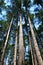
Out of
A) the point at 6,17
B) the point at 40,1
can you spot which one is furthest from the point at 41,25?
the point at 6,17

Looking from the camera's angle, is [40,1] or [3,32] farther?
[3,32]

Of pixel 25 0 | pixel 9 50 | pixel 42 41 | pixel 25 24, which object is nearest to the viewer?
pixel 25 0

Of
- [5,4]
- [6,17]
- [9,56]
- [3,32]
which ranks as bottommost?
[9,56]

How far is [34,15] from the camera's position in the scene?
14.9m

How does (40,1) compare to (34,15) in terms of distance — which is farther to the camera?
(34,15)

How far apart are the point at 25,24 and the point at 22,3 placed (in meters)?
2.07

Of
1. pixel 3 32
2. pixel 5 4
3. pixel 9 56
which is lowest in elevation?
pixel 9 56

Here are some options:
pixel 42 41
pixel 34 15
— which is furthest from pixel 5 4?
pixel 42 41

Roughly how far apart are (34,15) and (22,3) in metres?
2.08

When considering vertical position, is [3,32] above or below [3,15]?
below

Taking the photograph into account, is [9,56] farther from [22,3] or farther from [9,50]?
[22,3]

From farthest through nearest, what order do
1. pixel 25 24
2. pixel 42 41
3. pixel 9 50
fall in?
pixel 9 50 < pixel 42 41 < pixel 25 24

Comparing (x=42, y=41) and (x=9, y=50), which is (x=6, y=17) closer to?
(x=42, y=41)

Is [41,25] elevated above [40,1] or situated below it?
below
